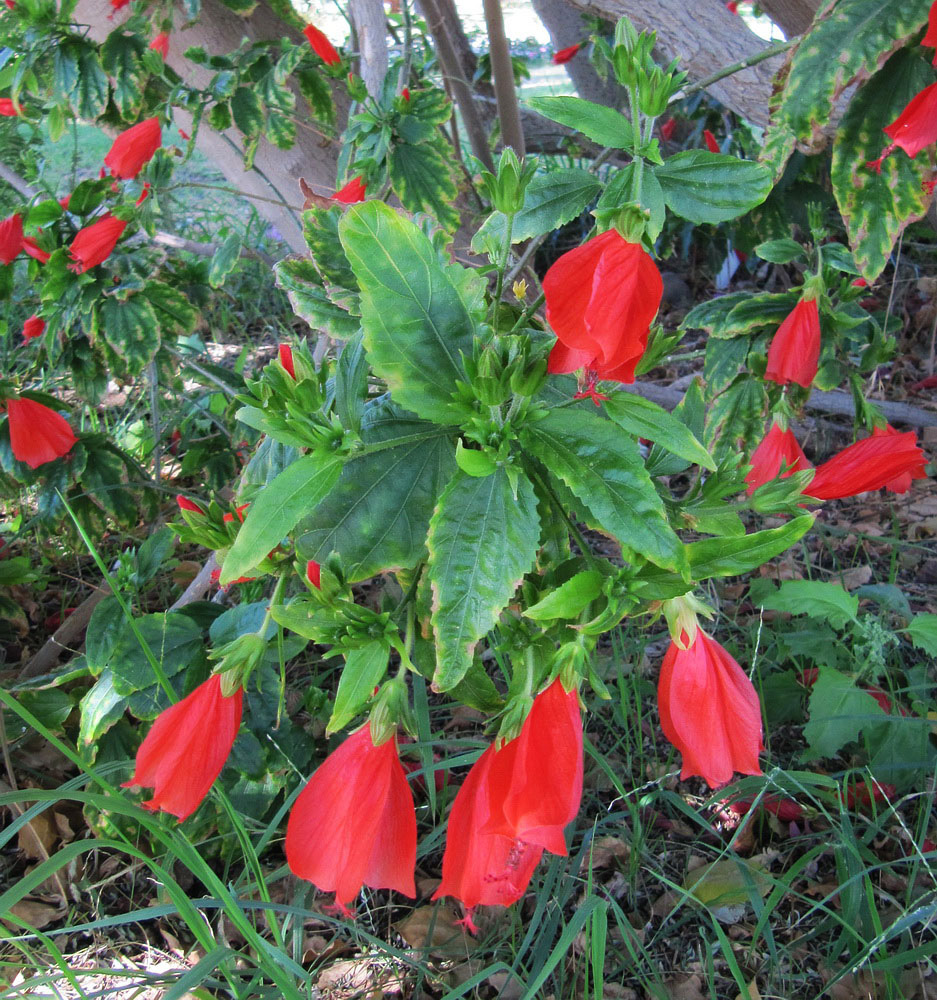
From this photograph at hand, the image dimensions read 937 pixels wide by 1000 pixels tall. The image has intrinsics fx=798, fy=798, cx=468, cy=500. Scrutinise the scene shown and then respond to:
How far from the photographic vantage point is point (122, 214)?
1322 millimetres

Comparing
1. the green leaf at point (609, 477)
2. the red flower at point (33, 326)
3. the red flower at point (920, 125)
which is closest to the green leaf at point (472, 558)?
the green leaf at point (609, 477)

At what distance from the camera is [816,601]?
117cm

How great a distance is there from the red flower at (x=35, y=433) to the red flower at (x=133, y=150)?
417 mm

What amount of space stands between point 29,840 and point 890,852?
1.20 meters

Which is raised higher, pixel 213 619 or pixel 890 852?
pixel 213 619

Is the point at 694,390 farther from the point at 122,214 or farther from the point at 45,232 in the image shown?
the point at 45,232

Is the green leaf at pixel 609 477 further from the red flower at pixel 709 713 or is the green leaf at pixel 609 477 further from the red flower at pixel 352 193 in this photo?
the red flower at pixel 352 193

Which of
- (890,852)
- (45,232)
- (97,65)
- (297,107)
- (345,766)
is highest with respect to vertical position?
(97,65)

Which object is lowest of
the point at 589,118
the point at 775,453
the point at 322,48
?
the point at 775,453

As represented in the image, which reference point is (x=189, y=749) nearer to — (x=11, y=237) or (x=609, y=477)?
(x=609, y=477)

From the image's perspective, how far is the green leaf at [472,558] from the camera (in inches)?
20.6

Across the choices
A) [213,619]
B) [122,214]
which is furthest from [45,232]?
[213,619]

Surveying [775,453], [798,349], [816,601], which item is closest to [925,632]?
[816,601]

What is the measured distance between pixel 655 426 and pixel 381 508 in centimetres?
22
